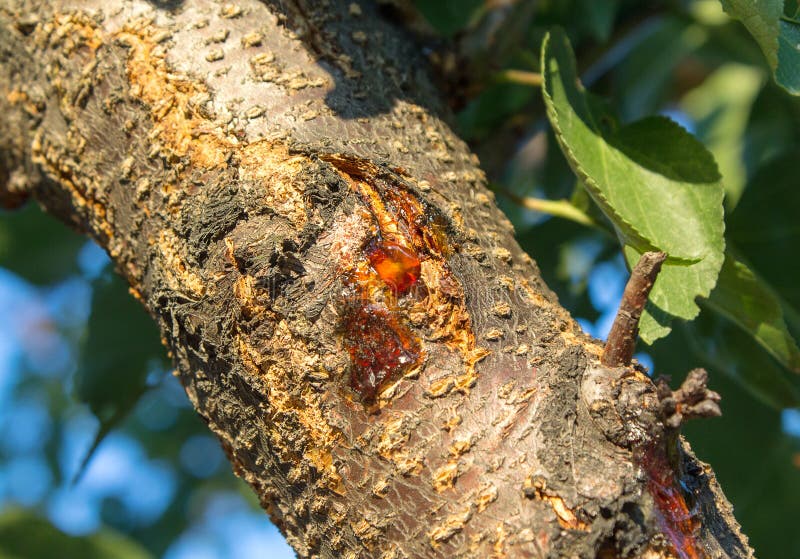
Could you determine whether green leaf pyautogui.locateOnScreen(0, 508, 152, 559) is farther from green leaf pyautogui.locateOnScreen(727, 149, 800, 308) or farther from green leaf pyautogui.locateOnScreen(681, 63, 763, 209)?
green leaf pyautogui.locateOnScreen(681, 63, 763, 209)

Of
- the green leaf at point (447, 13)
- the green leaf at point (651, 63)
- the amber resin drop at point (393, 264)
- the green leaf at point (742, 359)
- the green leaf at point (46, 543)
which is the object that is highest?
the green leaf at point (447, 13)

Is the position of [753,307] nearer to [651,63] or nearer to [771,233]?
[771,233]

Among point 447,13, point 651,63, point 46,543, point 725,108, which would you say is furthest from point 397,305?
point 725,108

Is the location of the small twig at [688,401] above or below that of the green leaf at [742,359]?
above

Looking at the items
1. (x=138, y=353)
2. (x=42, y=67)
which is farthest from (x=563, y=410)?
(x=138, y=353)

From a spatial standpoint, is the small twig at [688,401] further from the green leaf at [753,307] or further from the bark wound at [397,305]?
the green leaf at [753,307]

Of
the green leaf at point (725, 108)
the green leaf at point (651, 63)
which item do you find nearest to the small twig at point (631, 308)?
the green leaf at point (651, 63)

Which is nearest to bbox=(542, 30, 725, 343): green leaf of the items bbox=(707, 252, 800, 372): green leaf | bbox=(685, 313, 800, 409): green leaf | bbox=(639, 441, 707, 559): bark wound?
bbox=(707, 252, 800, 372): green leaf
